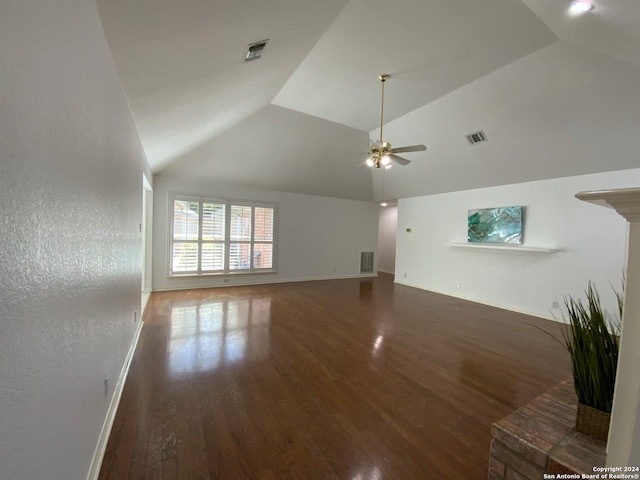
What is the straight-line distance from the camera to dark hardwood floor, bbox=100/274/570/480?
168 cm

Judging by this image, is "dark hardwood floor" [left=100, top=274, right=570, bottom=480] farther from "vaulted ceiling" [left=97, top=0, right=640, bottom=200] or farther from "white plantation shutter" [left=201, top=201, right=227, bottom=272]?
"vaulted ceiling" [left=97, top=0, right=640, bottom=200]

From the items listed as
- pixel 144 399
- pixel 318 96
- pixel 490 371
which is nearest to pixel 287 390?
pixel 144 399

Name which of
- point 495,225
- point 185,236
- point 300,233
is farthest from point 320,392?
point 300,233

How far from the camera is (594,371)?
1.33m

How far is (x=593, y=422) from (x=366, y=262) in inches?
299

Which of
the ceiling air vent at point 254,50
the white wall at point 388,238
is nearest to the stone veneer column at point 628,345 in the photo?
the ceiling air vent at point 254,50

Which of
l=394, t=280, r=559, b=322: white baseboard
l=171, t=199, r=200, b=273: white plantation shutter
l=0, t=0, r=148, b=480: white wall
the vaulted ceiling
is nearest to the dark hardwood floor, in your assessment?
l=394, t=280, r=559, b=322: white baseboard

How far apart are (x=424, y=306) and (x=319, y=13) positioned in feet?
16.4

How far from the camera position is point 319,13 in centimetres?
213

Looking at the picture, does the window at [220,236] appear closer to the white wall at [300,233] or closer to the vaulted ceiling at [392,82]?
the white wall at [300,233]

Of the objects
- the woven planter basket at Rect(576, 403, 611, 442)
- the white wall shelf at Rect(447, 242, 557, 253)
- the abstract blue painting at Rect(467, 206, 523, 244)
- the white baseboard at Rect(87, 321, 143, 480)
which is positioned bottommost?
the white baseboard at Rect(87, 321, 143, 480)

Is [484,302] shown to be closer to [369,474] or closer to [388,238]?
[388,238]

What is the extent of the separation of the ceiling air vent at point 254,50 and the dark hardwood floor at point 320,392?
9.41ft

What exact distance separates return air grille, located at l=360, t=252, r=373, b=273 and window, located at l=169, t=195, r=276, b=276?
3050 mm
